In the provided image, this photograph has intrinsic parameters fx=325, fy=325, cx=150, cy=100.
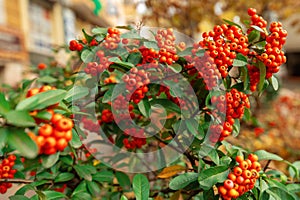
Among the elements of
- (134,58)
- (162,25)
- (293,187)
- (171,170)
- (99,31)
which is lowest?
(293,187)

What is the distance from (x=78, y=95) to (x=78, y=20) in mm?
8572

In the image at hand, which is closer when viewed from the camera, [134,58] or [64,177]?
[134,58]

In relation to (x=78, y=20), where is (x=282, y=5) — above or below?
below

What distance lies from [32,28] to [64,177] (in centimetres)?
620

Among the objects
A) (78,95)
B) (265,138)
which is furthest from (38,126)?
(265,138)

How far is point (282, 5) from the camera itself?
4.78 meters

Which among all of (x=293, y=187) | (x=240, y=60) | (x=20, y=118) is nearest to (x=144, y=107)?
(x=240, y=60)

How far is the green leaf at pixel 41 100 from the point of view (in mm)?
579

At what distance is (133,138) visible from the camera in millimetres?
1147

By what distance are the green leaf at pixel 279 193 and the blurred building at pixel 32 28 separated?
3965 mm

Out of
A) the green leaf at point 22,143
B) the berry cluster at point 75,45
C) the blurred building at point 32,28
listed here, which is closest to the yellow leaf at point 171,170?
the berry cluster at point 75,45

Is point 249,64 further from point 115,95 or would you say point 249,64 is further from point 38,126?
point 38,126

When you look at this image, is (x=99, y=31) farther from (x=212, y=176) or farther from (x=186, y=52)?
(x=212, y=176)

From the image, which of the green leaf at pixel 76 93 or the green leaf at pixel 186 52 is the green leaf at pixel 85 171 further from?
the green leaf at pixel 186 52
